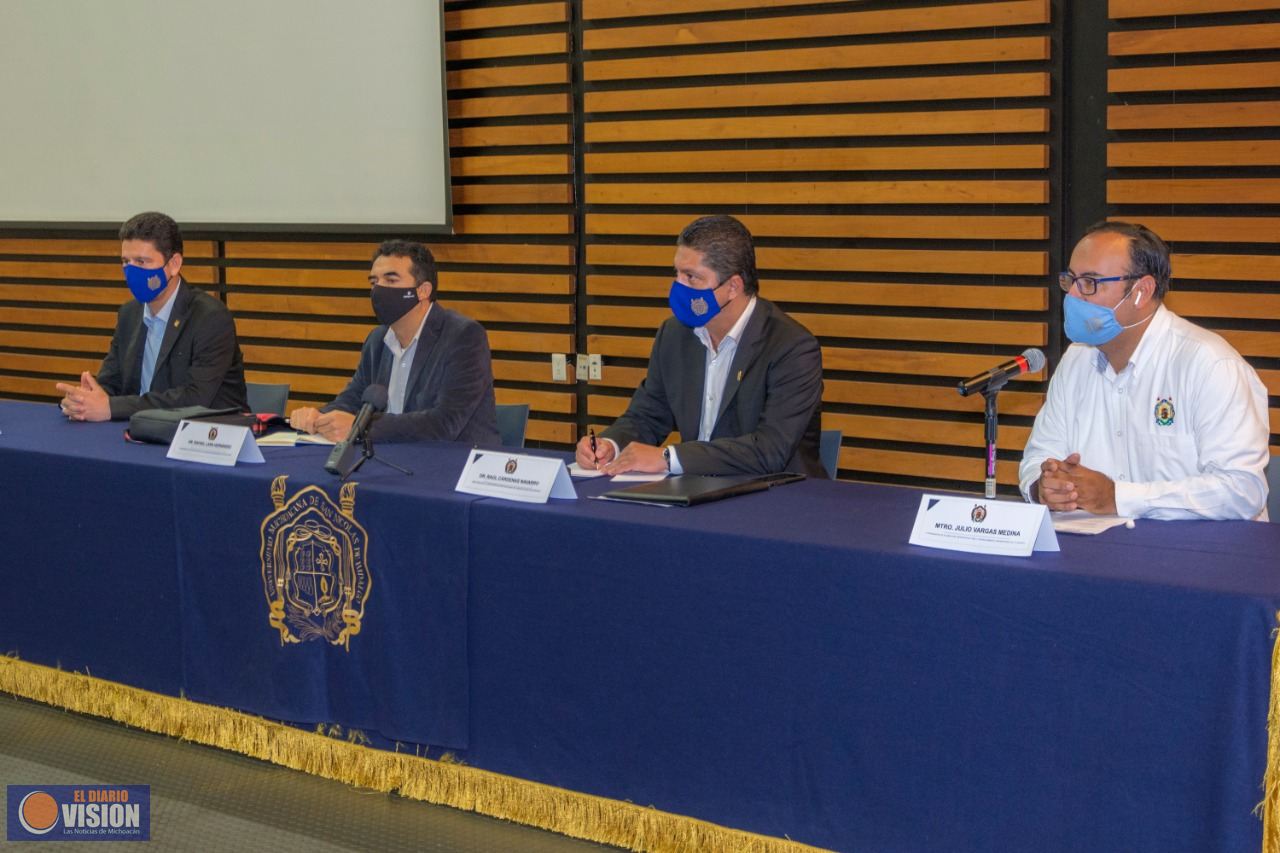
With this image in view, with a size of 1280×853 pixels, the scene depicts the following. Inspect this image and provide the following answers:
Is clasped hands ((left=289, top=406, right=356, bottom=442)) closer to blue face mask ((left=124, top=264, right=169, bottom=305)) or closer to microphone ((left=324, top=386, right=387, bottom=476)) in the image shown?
microphone ((left=324, top=386, right=387, bottom=476))

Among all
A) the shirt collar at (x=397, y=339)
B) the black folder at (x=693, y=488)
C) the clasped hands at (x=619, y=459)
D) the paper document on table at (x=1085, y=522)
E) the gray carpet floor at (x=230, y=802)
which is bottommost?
the gray carpet floor at (x=230, y=802)

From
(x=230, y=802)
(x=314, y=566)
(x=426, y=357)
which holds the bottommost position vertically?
(x=230, y=802)

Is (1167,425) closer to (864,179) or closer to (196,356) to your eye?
(864,179)

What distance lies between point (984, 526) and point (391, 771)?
4.98 feet

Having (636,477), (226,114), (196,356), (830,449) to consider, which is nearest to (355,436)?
(636,477)

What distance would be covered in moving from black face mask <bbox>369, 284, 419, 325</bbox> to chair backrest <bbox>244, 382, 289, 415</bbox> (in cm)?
68

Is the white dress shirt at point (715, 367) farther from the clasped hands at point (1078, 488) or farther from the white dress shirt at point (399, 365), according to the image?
the clasped hands at point (1078, 488)

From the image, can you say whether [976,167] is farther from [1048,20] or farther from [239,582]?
[239,582]

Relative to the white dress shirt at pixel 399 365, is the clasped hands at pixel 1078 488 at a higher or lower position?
lower

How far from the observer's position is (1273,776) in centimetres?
210

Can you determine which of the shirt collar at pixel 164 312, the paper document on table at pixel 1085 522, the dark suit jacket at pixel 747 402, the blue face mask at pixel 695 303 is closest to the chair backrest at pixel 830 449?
the dark suit jacket at pixel 747 402

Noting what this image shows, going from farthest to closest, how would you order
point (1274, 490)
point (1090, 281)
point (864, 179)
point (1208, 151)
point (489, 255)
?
point (489, 255) < point (864, 179) < point (1208, 151) < point (1274, 490) < point (1090, 281)

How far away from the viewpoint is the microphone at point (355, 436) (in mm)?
3172

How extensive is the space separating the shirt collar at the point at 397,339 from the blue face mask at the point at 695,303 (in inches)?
38.1
